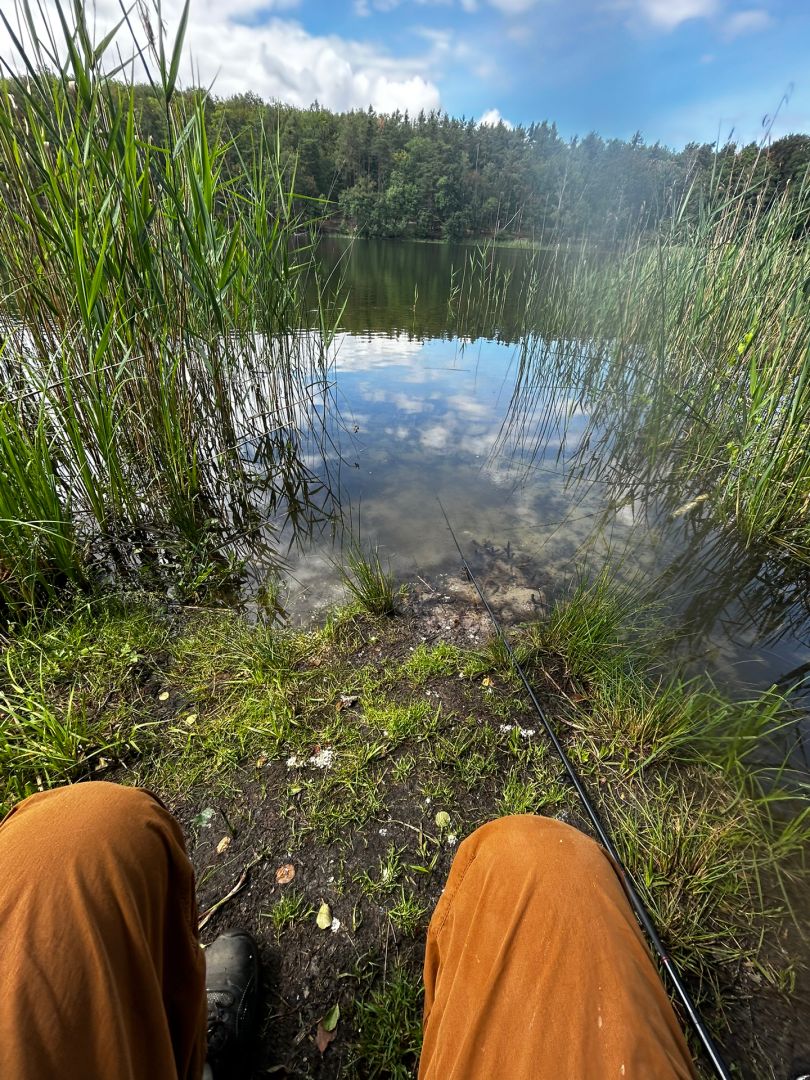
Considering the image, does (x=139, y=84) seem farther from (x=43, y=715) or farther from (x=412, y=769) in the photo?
(x=412, y=769)

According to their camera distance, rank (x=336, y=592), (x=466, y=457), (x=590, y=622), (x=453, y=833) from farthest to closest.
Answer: (x=466, y=457), (x=336, y=592), (x=590, y=622), (x=453, y=833)

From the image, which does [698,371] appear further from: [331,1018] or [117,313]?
[331,1018]

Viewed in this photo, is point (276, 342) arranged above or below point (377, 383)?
above

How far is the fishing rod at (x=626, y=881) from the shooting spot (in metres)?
0.89

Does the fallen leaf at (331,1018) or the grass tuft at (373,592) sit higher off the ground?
the grass tuft at (373,592)

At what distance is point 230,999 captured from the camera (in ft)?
3.29

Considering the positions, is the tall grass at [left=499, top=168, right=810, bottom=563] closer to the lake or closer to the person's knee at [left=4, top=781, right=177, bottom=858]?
the lake

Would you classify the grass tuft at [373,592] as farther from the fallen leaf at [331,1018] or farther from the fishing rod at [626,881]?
the fallen leaf at [331,1018]

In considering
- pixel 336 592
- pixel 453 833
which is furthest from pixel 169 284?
pixel 453 833

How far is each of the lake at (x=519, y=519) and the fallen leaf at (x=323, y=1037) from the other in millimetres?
1519

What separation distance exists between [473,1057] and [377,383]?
5.78m

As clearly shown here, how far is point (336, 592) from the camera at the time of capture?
8.17ft

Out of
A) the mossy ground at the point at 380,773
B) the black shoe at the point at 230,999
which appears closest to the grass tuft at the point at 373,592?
the mossy ground at the point at 380,773

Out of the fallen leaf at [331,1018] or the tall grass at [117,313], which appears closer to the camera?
the fallen leaf at [331,1018]
